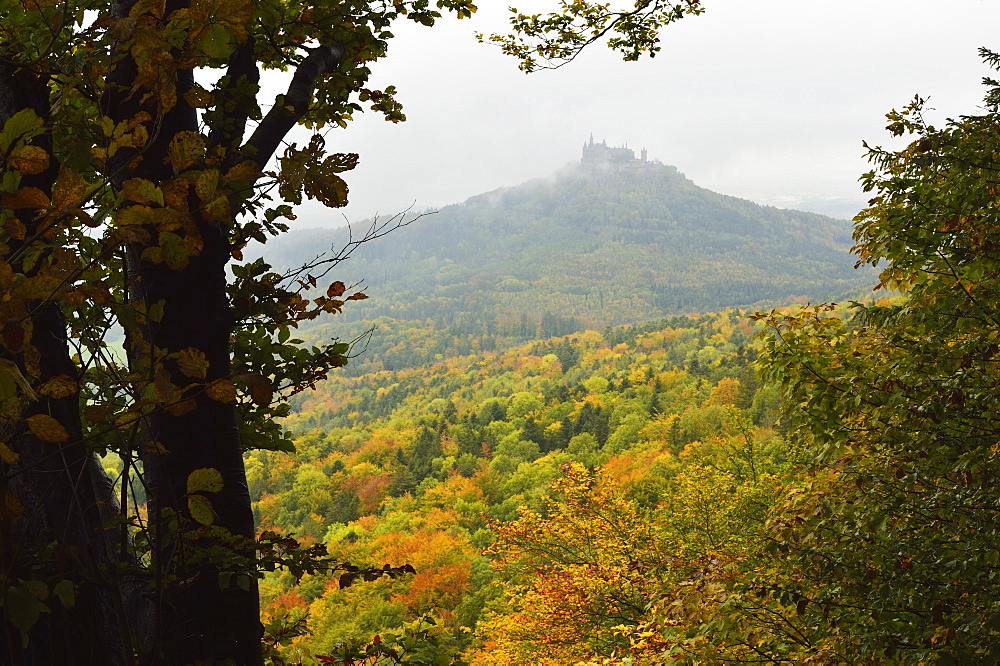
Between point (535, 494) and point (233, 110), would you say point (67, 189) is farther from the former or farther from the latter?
point (535, 494)

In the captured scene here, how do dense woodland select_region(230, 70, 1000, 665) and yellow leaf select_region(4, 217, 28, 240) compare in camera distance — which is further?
dense woodland select_region(230, 70, 1000, 665)

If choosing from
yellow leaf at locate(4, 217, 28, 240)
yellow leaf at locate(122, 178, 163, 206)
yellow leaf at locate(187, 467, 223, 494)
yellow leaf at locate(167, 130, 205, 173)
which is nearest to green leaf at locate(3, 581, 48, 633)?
yellow leaf at locate(187, 467, 223, 494)

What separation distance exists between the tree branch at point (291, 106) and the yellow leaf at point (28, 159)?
1.09 m

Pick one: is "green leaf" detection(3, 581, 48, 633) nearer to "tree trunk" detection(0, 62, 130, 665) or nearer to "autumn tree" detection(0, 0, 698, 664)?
"autumn tree" detection(0, 0, 698, 664)

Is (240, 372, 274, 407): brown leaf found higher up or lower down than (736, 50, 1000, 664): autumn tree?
higher up

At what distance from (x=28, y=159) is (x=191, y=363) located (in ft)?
1.49

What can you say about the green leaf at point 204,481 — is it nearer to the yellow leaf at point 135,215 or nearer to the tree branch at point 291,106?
the yellow leaf at point 135,215

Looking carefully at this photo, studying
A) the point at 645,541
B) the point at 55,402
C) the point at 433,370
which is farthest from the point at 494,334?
the point at 55,402

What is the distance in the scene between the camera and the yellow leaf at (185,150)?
Answer: 129 cm

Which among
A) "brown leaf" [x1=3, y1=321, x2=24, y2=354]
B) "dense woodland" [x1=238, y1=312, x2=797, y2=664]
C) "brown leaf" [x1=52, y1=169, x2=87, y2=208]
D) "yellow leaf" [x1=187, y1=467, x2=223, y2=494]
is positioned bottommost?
"dense woodland" [x1=238, y1=312, x2=797, y2=664]

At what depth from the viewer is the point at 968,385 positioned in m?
3.85

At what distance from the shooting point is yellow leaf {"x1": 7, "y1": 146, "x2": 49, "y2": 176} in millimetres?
1066

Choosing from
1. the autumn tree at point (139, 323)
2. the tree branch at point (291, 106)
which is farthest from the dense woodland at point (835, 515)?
the tree branch at point (291, 106)

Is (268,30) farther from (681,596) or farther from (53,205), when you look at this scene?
(681,596)
